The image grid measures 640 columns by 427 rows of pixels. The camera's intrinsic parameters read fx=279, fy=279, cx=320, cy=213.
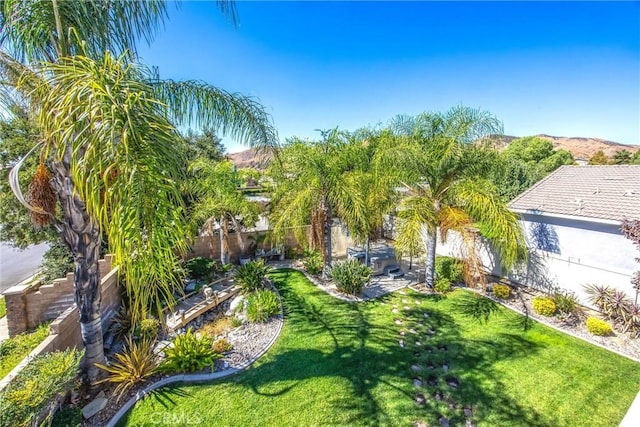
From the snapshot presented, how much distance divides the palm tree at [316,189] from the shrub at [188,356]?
4.97 m

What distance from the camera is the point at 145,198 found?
8.55 ft

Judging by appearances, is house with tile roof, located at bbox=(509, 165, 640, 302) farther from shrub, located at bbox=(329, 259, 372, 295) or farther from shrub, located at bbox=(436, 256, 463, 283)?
shrub, located at bbox=(329, 259, 372, 295)

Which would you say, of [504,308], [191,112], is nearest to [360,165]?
[504,308]

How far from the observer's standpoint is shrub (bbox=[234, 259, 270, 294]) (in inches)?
399

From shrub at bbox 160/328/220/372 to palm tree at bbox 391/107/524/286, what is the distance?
21.0ft

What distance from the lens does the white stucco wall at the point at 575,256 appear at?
342 inches

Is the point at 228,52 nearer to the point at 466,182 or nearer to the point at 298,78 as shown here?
the point at 298,78

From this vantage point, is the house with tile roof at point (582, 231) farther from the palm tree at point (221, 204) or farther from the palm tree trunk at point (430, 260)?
the palm tree at point (221, 204)

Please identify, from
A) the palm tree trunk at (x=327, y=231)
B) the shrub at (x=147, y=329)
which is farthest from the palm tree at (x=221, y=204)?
the shrub at (x=147, y=329)

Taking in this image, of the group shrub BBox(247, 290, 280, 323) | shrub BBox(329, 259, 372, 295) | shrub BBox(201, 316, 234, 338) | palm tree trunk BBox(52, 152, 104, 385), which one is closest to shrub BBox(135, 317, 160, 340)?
shrub BBox(201, 316, 234, 338)

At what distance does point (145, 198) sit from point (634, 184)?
606 inches

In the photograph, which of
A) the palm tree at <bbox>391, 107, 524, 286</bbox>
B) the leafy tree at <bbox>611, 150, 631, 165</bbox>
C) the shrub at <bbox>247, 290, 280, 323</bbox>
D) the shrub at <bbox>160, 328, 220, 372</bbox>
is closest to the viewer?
the shrub at <bbox>160, 328, 220, 372</bbox>

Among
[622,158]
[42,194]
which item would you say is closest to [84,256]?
[42,194]

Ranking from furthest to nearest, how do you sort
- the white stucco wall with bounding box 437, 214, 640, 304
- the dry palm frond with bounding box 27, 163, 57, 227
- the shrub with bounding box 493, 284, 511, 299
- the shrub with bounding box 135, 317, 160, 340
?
the shrub with bounding box 493, 284, 511, 299 → the white stucco wall with bounding box 437, 214, 640, 304 → the shrub with bounding box 135, 317, 160, 340 → the dry palm frond with bounding box 27, 163, 57, 227
